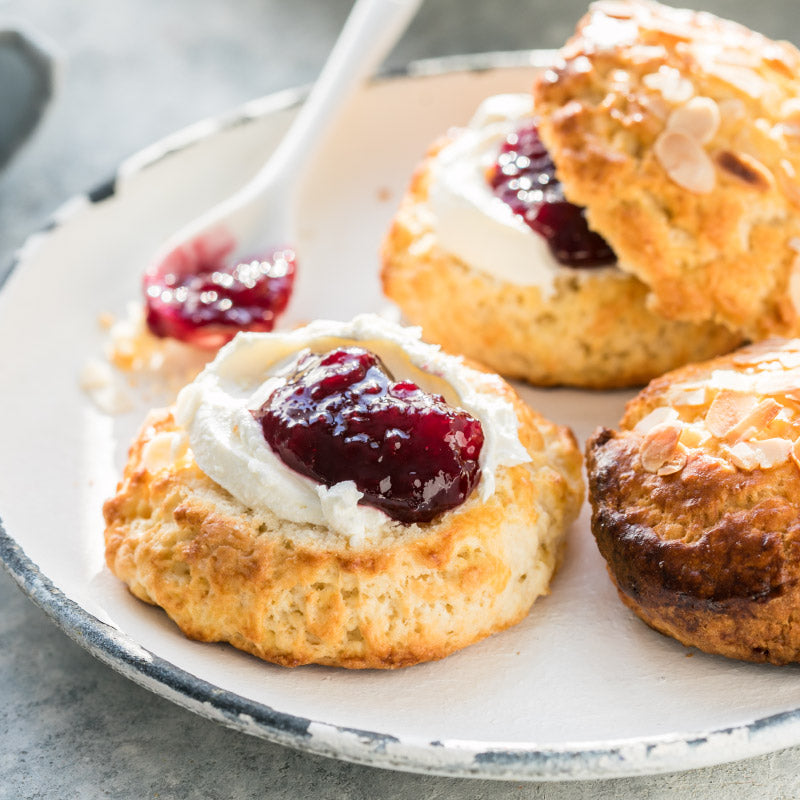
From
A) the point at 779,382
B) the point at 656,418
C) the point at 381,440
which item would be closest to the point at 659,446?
the point at 656,418

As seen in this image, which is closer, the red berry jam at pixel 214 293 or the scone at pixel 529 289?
the scone at pixel 529 289

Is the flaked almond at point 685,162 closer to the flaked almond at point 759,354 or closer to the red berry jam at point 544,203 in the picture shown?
the red berry jam at point 544,203

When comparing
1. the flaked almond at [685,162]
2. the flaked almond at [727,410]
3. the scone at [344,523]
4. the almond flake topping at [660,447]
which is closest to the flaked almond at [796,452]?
the flaked almond at [727,410]

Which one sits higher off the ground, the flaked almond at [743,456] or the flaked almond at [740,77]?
the flaked almond at [740,77]

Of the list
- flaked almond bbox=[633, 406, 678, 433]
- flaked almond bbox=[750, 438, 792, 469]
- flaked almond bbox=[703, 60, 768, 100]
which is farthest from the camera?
flaked almond bbox=[703, 60, 768, 100]

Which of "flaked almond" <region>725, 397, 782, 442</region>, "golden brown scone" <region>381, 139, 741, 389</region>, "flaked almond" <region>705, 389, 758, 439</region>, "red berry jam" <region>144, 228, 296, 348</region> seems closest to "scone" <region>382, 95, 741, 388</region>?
"golden brown scone" <region>381, 139, 741, 389</region>

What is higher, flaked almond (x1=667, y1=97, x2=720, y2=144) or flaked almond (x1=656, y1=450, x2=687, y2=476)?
flaked almond (x1=667, y1=97, x2=720, y2=144)

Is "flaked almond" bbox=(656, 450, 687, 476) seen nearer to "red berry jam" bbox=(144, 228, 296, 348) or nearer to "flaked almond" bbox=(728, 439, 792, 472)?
"flaked almond" bbox=(728, 439, 792, 472)

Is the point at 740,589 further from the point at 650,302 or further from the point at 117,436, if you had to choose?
the point at 117,436
